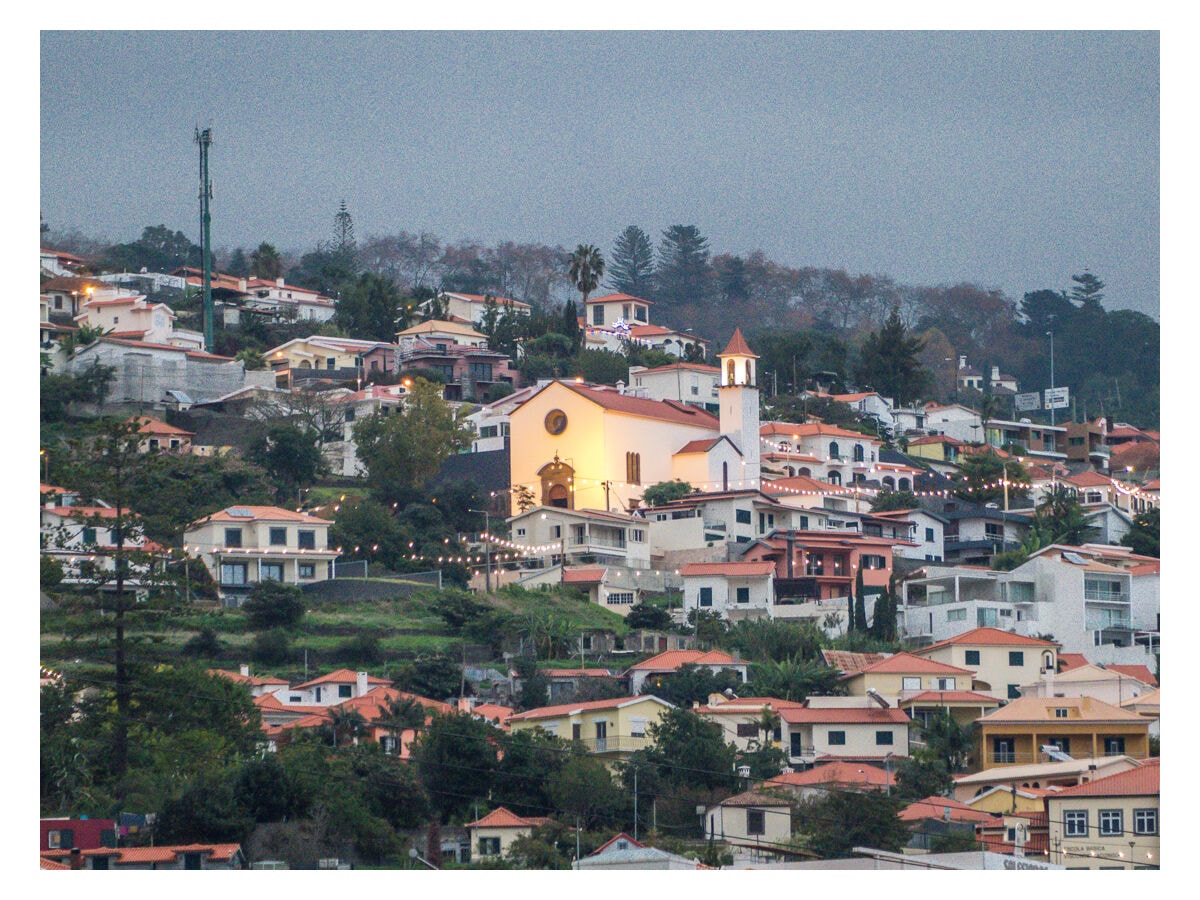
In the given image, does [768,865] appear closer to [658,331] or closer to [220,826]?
[220,826]

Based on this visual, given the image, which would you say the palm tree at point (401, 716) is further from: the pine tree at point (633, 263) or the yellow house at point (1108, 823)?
the pine tree at point (633, 263)

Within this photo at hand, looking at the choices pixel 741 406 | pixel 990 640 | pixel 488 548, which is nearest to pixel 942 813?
pixel 990 640

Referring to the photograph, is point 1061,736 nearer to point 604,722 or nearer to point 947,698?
point 947,698

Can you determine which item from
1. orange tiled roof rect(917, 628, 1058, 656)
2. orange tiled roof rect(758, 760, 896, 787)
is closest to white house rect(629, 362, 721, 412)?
orange tiled roof rect(917, 628, 1058, 656)

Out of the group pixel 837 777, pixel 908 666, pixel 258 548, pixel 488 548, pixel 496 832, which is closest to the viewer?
pixel 496 832

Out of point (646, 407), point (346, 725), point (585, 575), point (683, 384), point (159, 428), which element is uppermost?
point (683, 384)

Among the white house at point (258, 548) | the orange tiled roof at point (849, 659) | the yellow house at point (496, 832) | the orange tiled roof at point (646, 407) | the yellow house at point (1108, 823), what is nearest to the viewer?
the yellow house at point (1108, 823)

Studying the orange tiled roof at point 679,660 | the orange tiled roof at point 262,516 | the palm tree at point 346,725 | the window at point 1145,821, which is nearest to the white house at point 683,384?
the orange tiled roof at point 262,516
